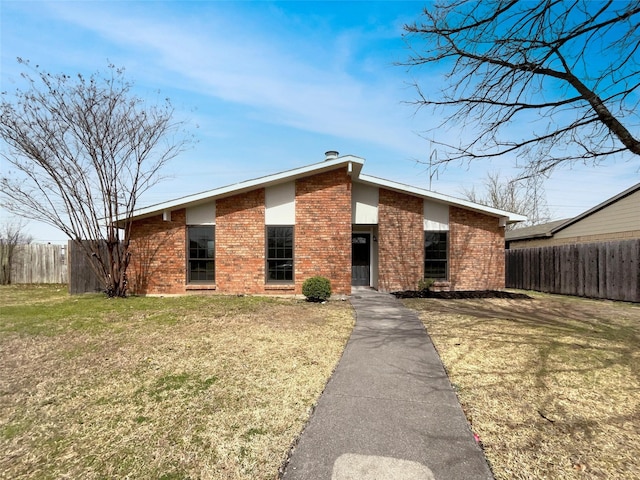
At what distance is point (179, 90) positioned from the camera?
11.2 meters

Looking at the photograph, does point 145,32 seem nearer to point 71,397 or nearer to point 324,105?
point 324,105

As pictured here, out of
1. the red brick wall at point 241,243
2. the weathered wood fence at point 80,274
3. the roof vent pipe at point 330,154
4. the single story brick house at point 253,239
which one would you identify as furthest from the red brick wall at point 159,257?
the roof vent pipe at point 330,154

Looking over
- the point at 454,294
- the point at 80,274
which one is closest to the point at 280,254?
the point at 454,294

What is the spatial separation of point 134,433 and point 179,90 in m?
11.0

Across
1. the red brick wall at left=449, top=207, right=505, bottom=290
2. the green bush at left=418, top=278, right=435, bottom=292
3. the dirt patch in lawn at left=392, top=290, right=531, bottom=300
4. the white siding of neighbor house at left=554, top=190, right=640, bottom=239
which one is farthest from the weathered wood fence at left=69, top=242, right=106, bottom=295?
the white siding of neighbor house at left=554, top=190, right=640, bottom=239

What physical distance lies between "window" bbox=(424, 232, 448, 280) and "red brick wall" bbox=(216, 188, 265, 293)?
6.07 metres

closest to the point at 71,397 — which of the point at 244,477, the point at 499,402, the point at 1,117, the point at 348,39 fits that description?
the point at 244,477

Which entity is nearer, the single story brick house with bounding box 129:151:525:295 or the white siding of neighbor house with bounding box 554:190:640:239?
the single story brick house with bounding box 129:151:525:295

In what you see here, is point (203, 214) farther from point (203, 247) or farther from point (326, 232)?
point (326, 232)

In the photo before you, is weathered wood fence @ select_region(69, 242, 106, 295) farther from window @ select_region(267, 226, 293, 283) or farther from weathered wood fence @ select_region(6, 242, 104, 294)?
window @ select_region(267, 226, 293, 283)

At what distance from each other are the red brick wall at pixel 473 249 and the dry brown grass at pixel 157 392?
7027 millimetres

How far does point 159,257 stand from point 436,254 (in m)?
9.94

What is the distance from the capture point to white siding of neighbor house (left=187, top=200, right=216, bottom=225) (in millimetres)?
11547

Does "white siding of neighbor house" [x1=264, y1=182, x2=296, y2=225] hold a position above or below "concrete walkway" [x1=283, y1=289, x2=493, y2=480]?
above
